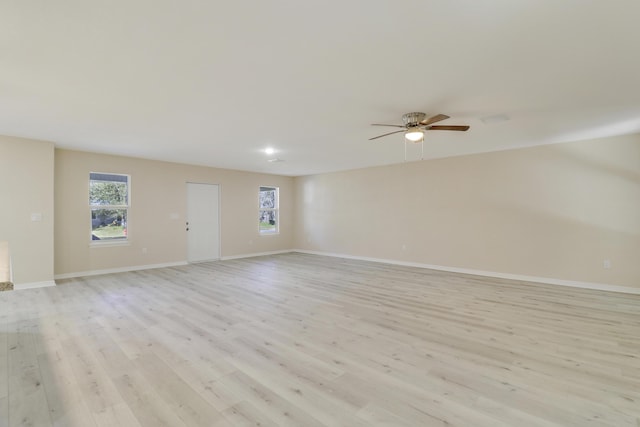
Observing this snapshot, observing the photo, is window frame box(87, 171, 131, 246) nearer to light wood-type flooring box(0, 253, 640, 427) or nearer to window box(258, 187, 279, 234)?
light wood-type flooring box(0, 253, 640, 427)

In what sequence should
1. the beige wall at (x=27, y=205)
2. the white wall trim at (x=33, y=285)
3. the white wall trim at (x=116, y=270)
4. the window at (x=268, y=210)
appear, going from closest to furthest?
the beige wall at (x=27, y=205) → the white wall trim at (x=33, y=285) → the white wall trim at (x=116, y=270) → the window at (x=268, y=210)

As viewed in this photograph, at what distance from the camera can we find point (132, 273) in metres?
5.98

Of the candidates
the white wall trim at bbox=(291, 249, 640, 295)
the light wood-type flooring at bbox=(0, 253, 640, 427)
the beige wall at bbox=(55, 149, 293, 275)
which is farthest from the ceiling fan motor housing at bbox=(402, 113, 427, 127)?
the beige wall at bbox=(55, 149, 293, 275)

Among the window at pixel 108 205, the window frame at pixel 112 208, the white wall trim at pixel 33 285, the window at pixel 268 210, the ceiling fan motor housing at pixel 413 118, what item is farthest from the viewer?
the window at pixel 268 210

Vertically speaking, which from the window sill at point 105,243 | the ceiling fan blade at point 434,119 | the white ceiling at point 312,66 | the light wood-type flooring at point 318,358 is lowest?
the light wood-type flooring at point 318,358

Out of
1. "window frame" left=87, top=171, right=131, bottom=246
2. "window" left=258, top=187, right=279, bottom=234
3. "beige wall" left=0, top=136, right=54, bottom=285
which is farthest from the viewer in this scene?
"window" left=258, top=187, right=279, bottom=234

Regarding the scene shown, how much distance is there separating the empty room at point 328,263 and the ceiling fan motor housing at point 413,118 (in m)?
0.03

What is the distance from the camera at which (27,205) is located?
4.75m

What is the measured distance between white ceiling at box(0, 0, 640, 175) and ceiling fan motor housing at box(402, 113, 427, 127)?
0.35 ft

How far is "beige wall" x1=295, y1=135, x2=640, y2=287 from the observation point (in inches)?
185

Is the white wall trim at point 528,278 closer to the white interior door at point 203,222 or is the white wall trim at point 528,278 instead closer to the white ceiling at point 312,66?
the white ceiling at point 312,66

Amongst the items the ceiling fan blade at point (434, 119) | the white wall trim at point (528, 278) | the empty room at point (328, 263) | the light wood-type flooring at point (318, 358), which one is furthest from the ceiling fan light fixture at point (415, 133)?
the white wall trim at point (528, 278)

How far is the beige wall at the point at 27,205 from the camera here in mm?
4590

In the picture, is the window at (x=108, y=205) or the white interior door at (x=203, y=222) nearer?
the window at (x=108, y=205)
